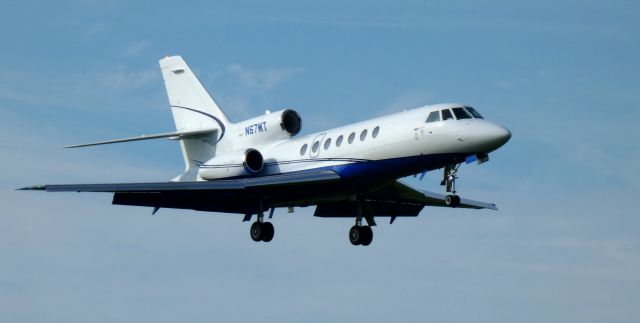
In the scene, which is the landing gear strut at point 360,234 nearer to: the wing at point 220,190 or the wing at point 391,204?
the wing at point 391,204

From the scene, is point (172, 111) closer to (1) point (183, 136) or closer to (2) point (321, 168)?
(1) point (183, 136)

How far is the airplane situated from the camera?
31625 millimetres

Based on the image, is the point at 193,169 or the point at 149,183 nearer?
the point at 149,183

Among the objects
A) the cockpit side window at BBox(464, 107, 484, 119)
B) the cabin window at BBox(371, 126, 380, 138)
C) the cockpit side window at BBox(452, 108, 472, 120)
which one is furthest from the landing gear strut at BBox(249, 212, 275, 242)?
the cockpit side window at BBox(464, 107, 484, 119)

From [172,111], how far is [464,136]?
12557 millimetres

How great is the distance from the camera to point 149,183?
34531 millimetres

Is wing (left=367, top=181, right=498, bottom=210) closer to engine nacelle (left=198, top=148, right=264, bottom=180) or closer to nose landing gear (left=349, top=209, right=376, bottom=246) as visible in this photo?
nose landing gear (left=349, top=209, right=376, bottom=246)

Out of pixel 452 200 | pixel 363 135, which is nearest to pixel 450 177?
pixel 452 200

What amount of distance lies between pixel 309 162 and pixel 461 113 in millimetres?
4683

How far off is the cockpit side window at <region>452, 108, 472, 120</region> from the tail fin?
29.5 feet

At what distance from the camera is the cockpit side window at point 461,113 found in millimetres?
31594

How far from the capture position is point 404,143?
3184cm

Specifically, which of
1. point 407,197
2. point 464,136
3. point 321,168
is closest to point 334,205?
point 407,197

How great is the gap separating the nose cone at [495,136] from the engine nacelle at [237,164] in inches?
281
